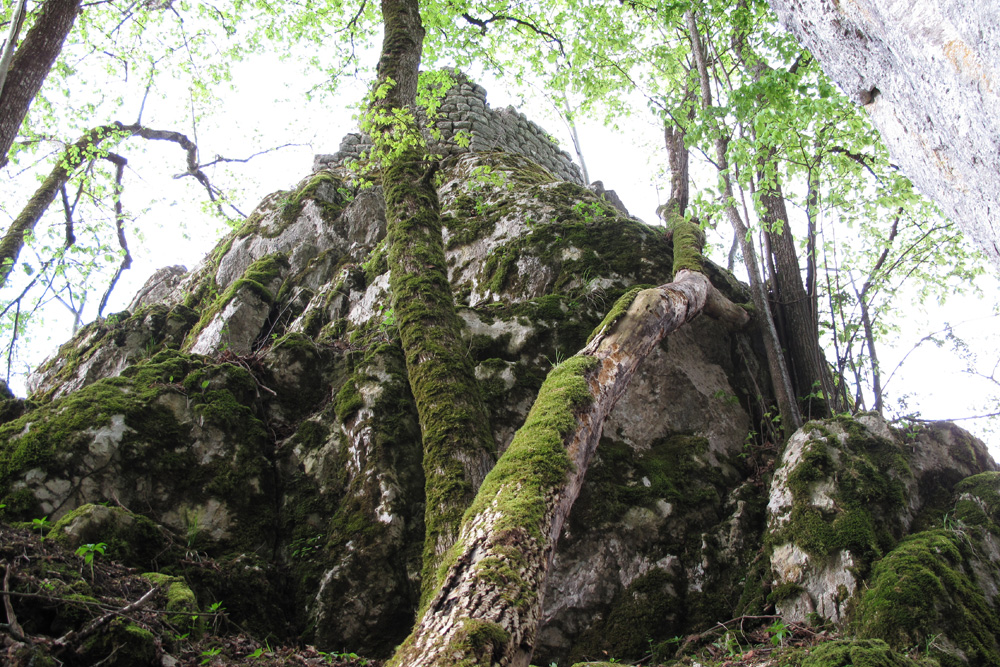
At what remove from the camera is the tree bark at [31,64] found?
4461mm

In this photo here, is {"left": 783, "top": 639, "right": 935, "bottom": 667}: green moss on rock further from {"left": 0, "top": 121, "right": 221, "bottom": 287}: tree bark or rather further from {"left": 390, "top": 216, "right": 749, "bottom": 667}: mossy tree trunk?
{"left": 0, "top": 121, "right": 221, "bottom": 287}: tree bark

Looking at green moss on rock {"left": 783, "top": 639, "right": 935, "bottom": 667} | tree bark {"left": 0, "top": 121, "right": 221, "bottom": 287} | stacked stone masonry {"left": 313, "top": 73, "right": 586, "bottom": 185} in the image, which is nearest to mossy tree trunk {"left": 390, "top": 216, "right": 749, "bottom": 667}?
green moss on rock {"left": 783, "top": 639, "right": 935, "bottom": 667}

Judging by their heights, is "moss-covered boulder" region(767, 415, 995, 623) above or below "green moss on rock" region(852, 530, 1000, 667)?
above

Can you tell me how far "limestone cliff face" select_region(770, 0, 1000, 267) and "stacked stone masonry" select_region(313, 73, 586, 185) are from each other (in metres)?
9.24

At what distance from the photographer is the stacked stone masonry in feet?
34.9

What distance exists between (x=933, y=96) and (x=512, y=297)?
5409mm

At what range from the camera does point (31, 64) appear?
184 inches

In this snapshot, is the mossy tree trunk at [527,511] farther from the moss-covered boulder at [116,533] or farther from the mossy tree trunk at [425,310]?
the moss-covered boulder at [116,533]

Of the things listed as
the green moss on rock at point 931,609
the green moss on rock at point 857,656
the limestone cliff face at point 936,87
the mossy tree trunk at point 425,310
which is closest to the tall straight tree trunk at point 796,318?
the green moss on rock at point 931,609

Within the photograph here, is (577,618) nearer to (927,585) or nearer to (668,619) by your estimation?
(668,619)

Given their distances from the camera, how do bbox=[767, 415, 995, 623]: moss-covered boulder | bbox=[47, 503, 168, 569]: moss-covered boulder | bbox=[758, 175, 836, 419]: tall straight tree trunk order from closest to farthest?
bbox=[47, 503, 168, 569]: moss-covered boulder, bbox=[767, 415, 995, 623]: moss-covered boulder, bbox=[758, 175, 836, 419]: tall straight tree trunk

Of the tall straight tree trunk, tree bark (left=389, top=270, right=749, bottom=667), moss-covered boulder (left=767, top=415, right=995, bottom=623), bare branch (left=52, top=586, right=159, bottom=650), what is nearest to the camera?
tree bark (left=389, top=270, right=749, bottom=667)

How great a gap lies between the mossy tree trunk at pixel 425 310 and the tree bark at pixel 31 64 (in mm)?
2913

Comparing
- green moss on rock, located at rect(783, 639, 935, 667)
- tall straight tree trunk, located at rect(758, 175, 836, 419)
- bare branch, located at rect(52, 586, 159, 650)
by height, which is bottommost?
green moss on rock, located at rect(783, 639, 935, 667)
